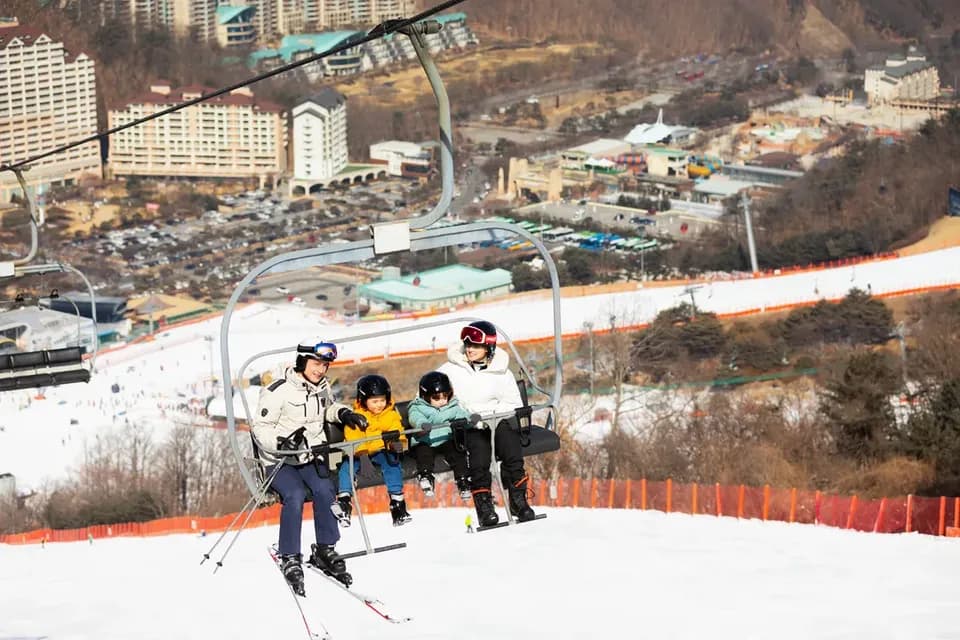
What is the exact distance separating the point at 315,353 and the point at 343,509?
517mm

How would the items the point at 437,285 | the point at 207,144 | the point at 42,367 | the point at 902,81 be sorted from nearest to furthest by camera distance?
the point at 42,367 < the point at 437,285 < the point at 207,144 < the point at 902,81

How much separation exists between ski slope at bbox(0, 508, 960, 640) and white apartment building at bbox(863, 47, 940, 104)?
49.9 meters

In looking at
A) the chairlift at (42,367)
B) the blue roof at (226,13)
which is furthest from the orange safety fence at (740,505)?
the blue roof at (226,13)

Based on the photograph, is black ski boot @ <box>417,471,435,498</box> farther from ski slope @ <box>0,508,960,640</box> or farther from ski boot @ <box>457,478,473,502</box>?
ski slope @ <box>0,508,960,640</box>

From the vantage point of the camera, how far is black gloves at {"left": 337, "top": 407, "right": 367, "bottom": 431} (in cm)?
531

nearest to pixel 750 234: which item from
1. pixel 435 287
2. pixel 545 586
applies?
pixel 435 287

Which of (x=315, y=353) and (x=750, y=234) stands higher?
(x=750, y=234)

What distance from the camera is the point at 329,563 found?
538cm

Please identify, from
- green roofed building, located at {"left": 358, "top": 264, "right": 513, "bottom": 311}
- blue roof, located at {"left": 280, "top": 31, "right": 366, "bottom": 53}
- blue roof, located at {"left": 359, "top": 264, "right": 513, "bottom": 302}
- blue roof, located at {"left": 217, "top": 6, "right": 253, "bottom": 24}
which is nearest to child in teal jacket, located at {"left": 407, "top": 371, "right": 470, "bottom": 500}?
green roofed building, located at {"left": 358, "top": 264, "right": 513, "bottom": 311}

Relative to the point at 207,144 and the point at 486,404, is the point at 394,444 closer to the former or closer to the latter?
the point at 486,404

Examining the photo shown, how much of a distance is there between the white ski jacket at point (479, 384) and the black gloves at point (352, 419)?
1.23ft

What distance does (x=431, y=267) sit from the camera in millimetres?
41844

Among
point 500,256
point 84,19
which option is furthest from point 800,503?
point 84,19

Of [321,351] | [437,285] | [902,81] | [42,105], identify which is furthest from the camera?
[902,81]
